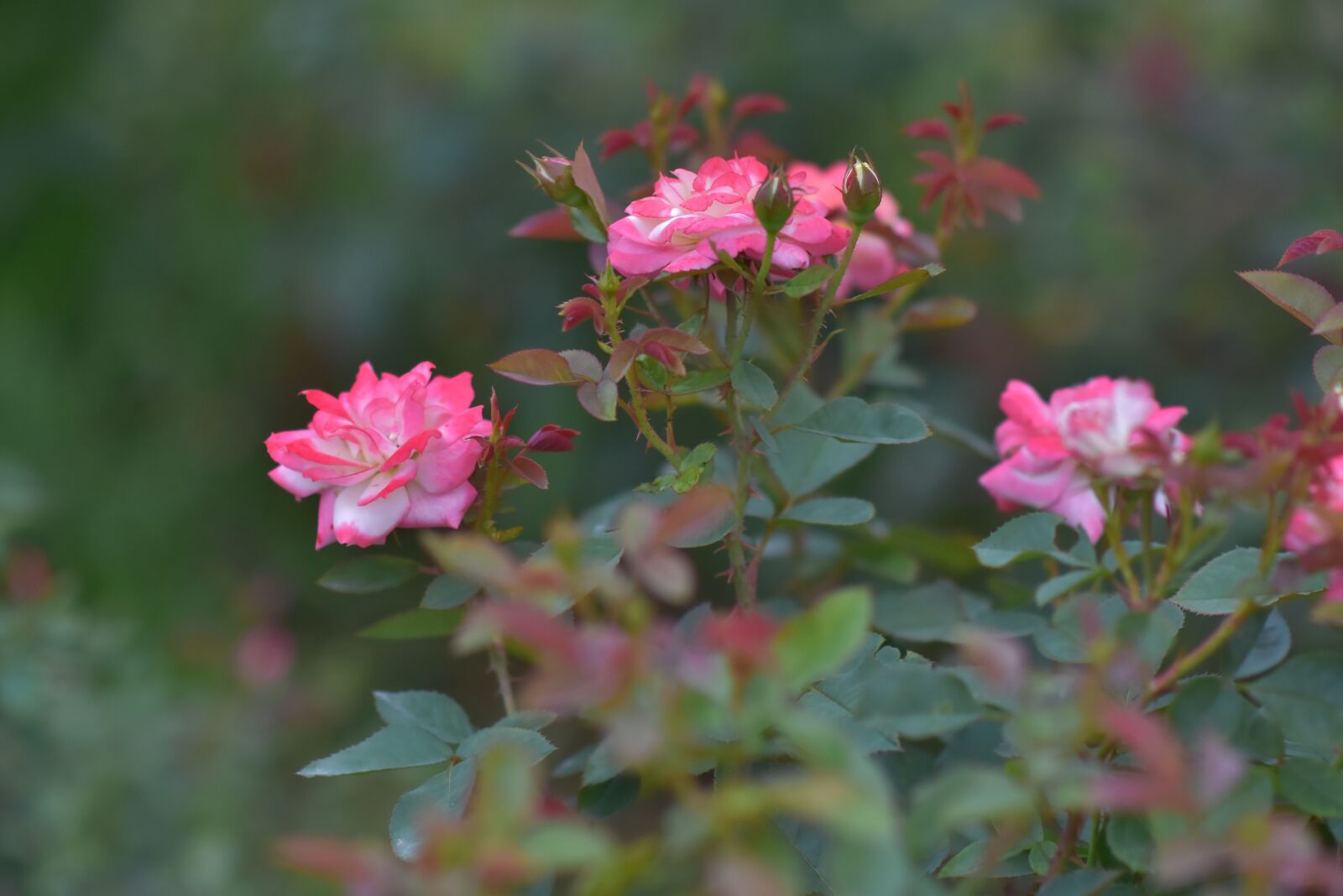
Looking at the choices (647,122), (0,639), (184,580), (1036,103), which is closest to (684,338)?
(647,122)

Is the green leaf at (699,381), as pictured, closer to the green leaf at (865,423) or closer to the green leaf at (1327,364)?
the green leaf at (865,423)

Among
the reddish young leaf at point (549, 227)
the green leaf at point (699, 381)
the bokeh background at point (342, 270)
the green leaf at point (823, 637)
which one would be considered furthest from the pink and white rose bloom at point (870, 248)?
the bokeh background at point (342, 270)

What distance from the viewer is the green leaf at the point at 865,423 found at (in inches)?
24.2

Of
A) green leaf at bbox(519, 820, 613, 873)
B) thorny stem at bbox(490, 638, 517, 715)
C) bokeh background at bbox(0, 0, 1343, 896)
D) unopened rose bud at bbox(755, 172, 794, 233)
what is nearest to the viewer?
green leaf at bbox(519, 820, 613, 873)

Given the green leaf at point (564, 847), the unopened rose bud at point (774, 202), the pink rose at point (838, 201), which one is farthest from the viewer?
the pink rose at point (838, 201)

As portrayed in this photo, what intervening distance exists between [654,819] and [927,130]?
1.43m

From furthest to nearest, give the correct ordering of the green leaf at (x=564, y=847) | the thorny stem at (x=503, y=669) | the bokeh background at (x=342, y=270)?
the bokeh background at (x=342, y=270) < the thorny stem at (x=503, y=669) < the green leaf at (x=564, y=847)

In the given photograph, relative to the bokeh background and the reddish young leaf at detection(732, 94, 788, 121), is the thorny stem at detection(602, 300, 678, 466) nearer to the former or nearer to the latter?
the reddish young leaf at detection(732, 94, 788, 121)

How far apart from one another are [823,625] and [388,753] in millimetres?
284

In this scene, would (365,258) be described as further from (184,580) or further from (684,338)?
(684,338)

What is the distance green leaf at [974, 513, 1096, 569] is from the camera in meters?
0.59

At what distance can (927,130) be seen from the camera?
33.2 inches

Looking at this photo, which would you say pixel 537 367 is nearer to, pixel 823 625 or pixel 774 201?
pixel 774 201

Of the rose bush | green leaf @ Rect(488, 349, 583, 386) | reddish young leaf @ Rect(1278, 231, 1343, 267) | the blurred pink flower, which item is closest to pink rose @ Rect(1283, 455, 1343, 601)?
the rose bush
